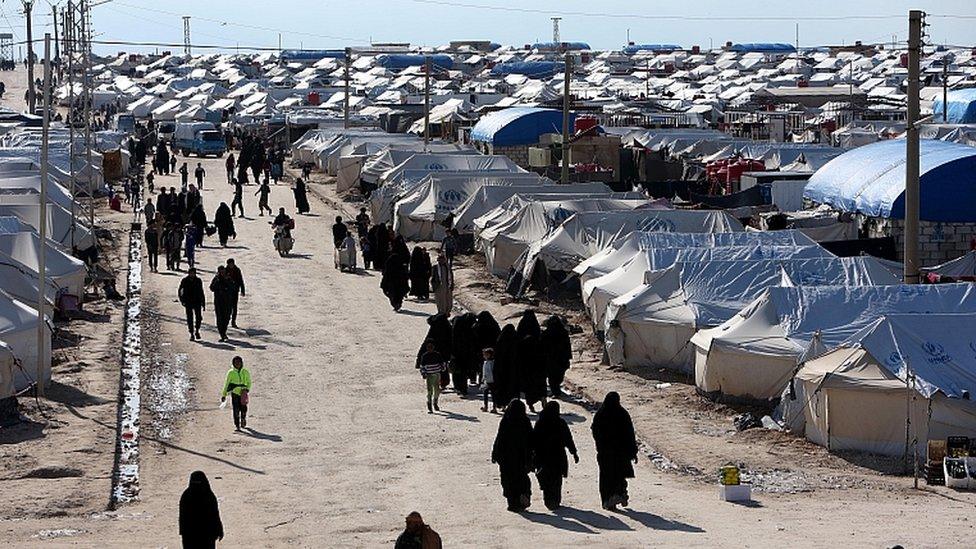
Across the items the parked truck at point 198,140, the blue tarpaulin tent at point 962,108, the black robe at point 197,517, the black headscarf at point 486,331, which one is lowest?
the black robe at point 197,517

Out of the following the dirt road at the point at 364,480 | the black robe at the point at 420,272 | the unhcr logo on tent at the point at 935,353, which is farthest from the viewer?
the black robe at the point at 420,272

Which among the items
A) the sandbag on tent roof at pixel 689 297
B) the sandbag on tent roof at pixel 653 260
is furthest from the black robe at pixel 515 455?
the sandbag on tent roof at pixel 653 260

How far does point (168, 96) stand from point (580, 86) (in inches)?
1033

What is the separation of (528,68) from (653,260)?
109 metres

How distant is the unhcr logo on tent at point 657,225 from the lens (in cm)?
2850

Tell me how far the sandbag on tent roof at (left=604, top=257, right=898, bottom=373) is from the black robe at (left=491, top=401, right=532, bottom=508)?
7065 millimetres

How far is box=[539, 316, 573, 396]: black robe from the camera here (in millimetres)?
19406

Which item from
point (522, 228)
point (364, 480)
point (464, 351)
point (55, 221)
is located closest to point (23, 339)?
point (464, 351)

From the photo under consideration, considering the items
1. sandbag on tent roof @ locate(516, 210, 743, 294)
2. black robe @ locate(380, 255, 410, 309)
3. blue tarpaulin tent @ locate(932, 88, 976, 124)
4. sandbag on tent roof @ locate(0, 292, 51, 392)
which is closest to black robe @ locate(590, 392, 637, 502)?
sandbag on tent roof @ locate(0, 292, 51, 392)

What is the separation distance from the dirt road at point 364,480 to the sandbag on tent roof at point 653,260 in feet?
8.32

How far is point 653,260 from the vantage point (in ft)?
78.1

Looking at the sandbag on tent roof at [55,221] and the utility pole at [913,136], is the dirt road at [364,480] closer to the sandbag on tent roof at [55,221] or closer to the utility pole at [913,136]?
the utility pole at [913,136]

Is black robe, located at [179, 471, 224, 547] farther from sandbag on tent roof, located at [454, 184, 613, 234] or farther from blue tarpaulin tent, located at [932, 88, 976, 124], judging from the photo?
blue tarpaulin tent, located at [932, 88, 976, 124]

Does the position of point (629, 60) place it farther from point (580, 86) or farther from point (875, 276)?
point (875, 276)
